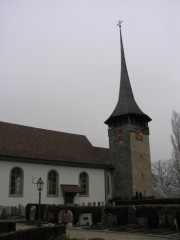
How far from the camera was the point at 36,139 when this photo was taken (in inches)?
1310

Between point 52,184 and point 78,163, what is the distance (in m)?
3.65

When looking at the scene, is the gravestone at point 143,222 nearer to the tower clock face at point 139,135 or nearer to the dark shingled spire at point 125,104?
the tower clock face at point 139,135

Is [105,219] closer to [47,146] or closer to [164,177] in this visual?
[47,146]

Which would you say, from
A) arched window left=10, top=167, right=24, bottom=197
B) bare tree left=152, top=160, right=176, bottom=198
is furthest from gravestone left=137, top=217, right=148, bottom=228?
bare tree left=152, top=160, right=176, bottom=198

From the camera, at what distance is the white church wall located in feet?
90.1

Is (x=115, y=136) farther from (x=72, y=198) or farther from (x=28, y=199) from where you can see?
(x=28, y=199)

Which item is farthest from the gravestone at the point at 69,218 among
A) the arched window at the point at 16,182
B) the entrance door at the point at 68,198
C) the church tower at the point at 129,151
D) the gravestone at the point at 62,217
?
the church tower at the point at 129,151

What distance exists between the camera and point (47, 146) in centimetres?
3309

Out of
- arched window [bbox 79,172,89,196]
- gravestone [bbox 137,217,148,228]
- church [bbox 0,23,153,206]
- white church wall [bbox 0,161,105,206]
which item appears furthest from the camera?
arched window [bbox 79,172,89,196]

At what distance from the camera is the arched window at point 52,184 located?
100 feet

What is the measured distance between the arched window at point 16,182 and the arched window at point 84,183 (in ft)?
23.2

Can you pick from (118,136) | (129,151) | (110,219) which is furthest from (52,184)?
(110,219)

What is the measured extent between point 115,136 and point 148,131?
13.8 ft

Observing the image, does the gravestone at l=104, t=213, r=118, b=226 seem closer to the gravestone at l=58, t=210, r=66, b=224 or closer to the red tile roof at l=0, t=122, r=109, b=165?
the gravestone at l=58, t=210, r=66, b=224
